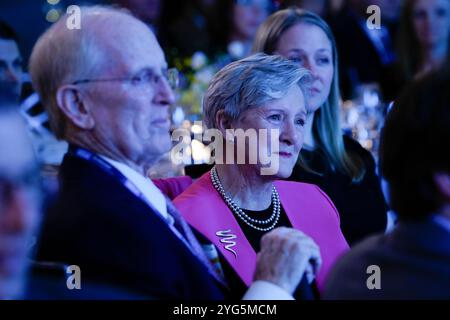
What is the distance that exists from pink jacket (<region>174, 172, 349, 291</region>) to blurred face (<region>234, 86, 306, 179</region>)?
0.12m

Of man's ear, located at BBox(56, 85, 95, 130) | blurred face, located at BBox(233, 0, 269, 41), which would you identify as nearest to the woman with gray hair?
man's ear, located at BBox(56, 85, 95, 130)

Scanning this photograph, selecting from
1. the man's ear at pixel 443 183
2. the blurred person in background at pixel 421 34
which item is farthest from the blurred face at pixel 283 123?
the blurred person in background at pixel 421 34

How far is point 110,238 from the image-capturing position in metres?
1.54

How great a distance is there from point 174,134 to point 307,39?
0.63 meters

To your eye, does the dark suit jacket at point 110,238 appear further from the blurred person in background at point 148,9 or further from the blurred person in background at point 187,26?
the blurred person in background at point 187,26

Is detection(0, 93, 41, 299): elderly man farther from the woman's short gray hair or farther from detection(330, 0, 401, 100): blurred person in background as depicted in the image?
detection(330, 0, 401, 100): blurred person in background

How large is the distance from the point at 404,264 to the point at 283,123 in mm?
643

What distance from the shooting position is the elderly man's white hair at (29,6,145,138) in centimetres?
161

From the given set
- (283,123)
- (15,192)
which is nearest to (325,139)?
(283,123)

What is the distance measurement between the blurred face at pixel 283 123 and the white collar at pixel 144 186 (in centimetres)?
38

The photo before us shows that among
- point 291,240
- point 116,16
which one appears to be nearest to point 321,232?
point 291,240
